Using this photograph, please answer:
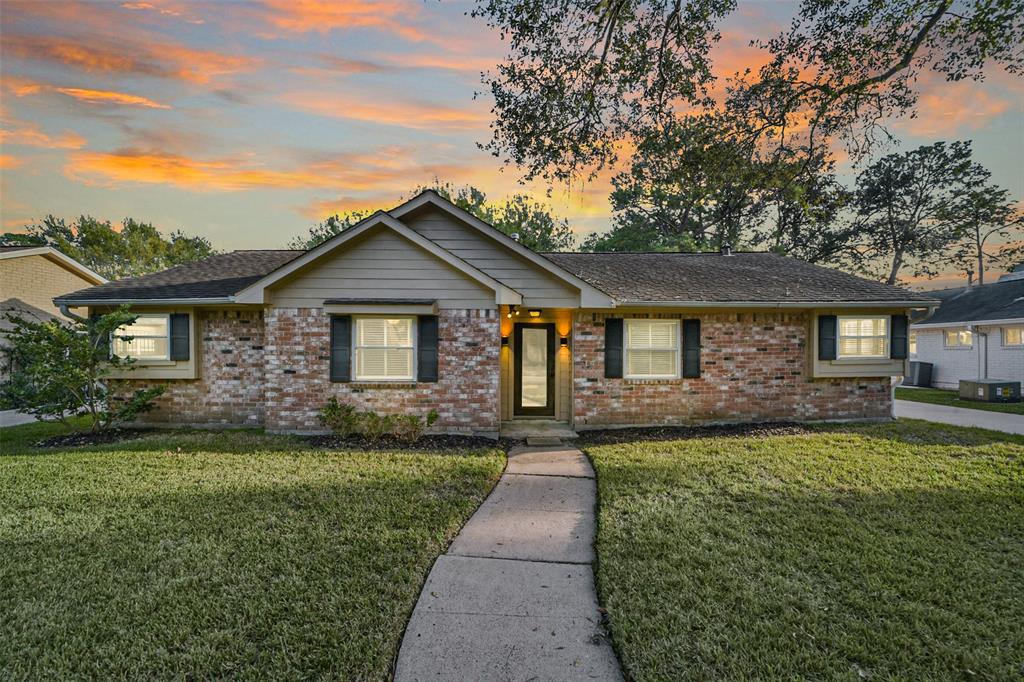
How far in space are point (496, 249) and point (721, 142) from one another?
14.4 ft

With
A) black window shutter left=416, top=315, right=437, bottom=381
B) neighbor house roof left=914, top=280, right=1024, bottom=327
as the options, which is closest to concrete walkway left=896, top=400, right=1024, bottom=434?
neighbor house roof left=914, top=280, right=1024, bottom=327

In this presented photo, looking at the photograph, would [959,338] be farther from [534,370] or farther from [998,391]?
[534,370]

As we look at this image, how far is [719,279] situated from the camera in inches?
417

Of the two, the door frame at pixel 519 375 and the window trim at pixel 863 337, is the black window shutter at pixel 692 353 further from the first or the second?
the window trim at pixel 863 337

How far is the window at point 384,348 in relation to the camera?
28.5 ft

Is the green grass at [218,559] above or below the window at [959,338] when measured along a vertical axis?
below

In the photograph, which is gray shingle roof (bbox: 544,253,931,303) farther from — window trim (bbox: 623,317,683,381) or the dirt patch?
the dirt patch

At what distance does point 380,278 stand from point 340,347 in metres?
1.53

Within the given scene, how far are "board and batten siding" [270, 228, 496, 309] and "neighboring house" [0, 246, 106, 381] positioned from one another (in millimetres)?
11130

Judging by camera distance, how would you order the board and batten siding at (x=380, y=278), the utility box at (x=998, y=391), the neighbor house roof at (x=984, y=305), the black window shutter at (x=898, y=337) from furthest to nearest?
1. the neighbor house roof at (x=984, y=305)
2. the utility box at (x=998, y=391)
3. the black window shutter at (x=898, y=337)
4. the board and batten siding at (x=380, y=278)

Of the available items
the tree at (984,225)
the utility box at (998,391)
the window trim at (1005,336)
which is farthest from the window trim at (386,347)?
the tree at (984,225)

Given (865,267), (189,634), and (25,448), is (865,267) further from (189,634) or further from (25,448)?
(25,448)

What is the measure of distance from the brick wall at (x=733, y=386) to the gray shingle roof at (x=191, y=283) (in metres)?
6.79

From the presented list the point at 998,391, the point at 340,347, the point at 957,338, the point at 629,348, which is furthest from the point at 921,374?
the point at 340,347
